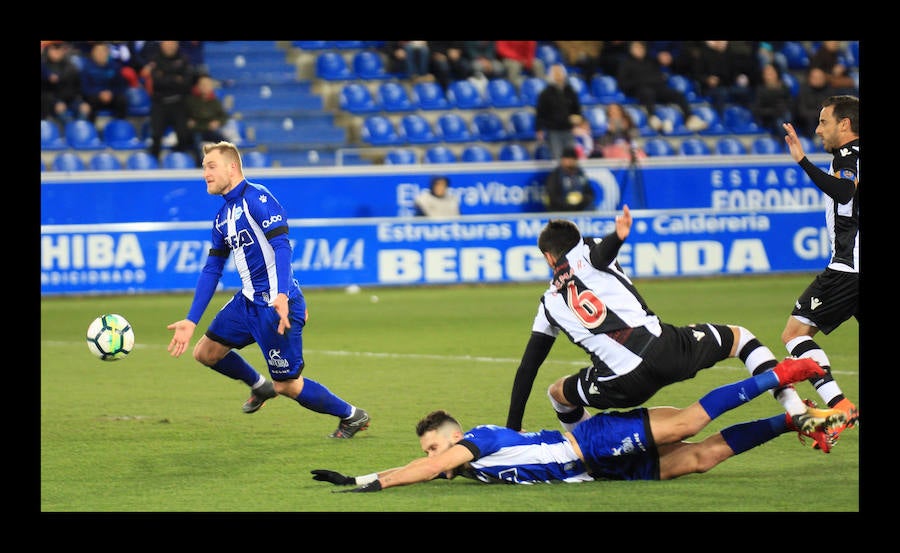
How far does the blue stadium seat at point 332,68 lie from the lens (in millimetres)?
21766

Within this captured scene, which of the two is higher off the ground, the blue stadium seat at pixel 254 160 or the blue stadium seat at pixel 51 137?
the blue stadium seat at pixel 51 137

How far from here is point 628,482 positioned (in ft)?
19.6

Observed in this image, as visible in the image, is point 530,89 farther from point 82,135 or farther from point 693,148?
point 82,135

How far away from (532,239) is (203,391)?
7.64 metres

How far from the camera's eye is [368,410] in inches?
337

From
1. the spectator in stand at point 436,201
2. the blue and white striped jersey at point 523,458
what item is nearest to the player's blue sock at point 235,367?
the blue and white striped jersey at point 523,458

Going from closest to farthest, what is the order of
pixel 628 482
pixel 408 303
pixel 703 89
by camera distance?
pixel 628 482, pixel 408 303, pixel 703 89

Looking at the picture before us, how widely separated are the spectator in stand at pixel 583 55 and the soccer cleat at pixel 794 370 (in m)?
16.6

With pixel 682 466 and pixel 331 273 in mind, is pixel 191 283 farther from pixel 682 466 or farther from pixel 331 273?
pixel 682 466

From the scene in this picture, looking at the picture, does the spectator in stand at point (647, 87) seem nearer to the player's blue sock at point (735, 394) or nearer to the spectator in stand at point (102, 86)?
the spectator in stand at point (102, 86)

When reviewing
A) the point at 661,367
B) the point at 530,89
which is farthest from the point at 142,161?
the point at 661,367

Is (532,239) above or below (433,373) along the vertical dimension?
above

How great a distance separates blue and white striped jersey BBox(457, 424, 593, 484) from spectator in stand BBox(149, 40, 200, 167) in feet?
43.3

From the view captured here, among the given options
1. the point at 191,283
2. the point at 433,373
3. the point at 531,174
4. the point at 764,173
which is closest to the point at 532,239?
the point at 531,174
